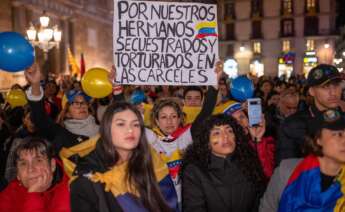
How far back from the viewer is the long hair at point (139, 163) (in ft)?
9.02

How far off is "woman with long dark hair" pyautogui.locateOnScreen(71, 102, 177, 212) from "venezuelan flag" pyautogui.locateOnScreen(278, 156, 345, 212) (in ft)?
2.58

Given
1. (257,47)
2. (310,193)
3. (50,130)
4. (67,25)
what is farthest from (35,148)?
(257,47)

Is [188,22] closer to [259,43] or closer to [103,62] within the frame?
[103,62]

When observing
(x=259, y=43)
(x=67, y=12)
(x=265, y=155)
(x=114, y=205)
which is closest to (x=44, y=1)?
(x=67, y=12)

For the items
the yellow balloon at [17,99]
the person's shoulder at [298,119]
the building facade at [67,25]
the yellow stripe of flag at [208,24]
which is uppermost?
the building facade at [67,25]

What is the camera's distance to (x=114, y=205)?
262 centimetres

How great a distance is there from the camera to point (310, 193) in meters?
2.74

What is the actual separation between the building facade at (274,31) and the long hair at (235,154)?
48.7 metres

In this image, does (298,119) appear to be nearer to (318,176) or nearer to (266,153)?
(266,153)

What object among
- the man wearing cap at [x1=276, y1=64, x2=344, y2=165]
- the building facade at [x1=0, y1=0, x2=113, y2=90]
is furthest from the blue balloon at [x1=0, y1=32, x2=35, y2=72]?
the building facade at [x1=0, y1=0, x2=113, y2=90]

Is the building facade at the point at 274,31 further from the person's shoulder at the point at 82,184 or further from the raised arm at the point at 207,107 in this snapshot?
the person's shoulder at the point at 82,184

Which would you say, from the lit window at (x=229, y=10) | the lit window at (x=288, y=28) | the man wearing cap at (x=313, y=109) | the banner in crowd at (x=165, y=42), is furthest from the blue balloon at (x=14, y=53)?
the lit window at (x=229, y=10)

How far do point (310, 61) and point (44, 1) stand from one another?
3039cm

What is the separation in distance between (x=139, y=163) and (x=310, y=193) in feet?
3.68
